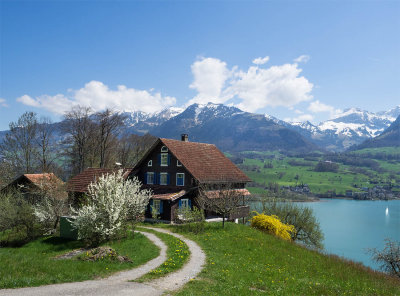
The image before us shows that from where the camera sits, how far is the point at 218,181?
35.8m

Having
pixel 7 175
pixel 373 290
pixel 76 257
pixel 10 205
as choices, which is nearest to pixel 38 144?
pixel 7 175

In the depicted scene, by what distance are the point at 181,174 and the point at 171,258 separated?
1866cm

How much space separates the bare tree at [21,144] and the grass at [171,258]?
111ft

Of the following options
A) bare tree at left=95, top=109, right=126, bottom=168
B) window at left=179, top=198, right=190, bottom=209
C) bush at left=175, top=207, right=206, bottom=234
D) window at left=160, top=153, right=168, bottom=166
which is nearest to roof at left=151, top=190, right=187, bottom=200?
window at left=179, top=198, right=190, bottom=209

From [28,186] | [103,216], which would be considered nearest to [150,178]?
[103,216]

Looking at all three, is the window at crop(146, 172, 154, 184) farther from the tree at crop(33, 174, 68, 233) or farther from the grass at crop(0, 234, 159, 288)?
the grass at crop(0, 234, 159, 288)

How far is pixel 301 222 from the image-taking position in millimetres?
42688

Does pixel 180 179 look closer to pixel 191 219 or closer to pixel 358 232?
pixel 191 219

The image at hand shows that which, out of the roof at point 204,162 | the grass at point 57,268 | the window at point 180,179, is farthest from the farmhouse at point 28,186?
the grass at point 57,268

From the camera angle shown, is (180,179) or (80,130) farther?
(80,130)

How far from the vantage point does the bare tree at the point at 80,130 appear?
160ft

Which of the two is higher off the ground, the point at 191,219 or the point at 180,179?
the point at 180,179

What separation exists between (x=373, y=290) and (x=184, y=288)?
9494 mm

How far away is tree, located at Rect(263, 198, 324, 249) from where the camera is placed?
41.6 meters
